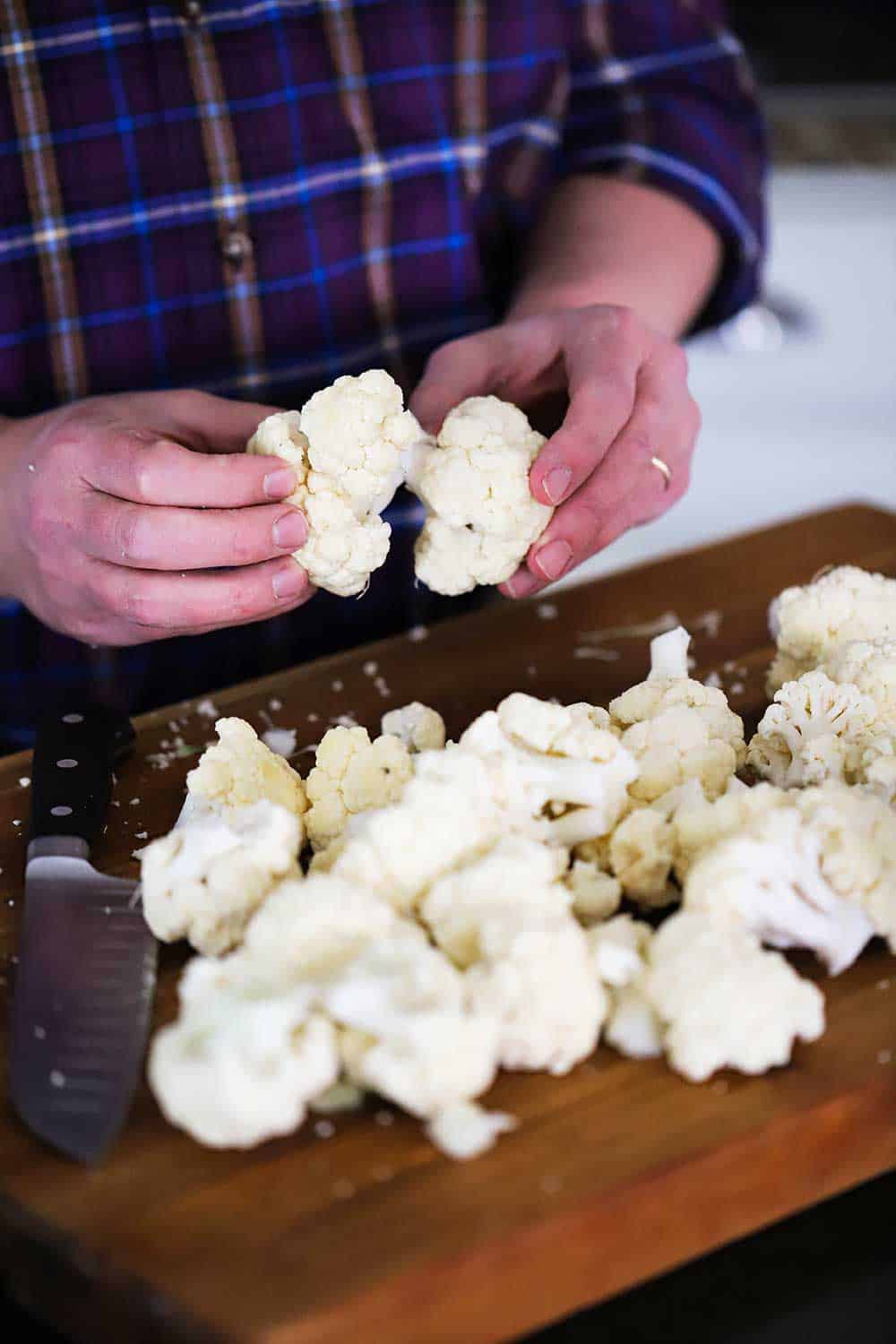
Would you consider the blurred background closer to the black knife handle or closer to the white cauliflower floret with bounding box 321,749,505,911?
the black knife handle

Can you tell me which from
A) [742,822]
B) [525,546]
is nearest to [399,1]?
[525,546]

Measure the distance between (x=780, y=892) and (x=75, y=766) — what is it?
538 mm

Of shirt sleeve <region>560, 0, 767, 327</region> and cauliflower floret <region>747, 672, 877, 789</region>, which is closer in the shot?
cauliflower floret <region>747, 672, 877, 789</region>

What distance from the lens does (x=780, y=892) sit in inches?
33.6

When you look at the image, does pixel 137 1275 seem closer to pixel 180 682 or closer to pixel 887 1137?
pixel 887 1137

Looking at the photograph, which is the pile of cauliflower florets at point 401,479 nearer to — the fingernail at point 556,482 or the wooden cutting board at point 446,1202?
the fingernail at point 556,482

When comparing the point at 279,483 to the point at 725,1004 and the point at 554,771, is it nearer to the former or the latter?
the point at 554,771

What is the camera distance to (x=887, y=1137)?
81 centimetres

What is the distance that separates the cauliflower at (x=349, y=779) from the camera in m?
0.97

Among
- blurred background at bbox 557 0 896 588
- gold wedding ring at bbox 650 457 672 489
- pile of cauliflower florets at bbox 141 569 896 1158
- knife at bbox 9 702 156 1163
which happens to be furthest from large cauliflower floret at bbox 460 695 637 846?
blurred background at bbox 557 0 896 588

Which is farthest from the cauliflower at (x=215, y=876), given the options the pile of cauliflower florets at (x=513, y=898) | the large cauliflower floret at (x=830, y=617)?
the large cauliflower floret at (x=830, y=617)

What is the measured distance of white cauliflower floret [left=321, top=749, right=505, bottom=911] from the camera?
84cm

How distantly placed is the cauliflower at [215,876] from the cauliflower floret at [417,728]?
0.70ft

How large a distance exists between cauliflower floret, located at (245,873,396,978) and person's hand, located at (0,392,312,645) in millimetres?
297
